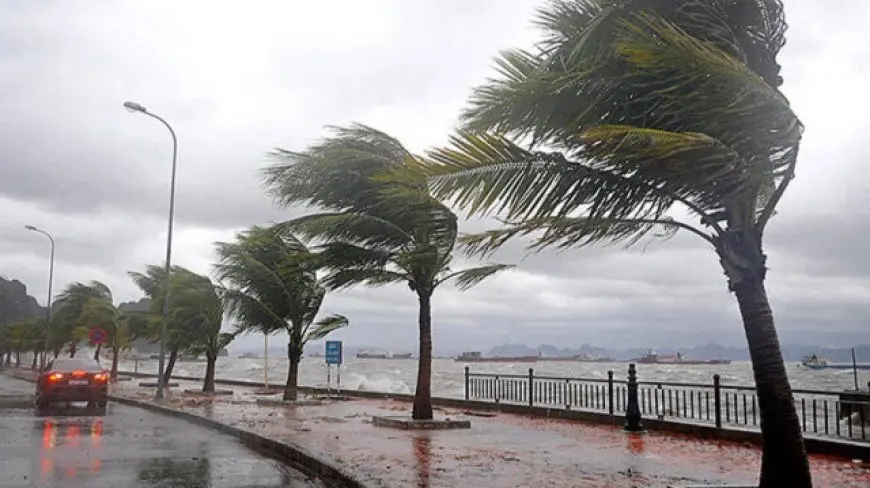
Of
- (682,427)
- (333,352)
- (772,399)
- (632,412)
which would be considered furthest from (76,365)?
(772,399)

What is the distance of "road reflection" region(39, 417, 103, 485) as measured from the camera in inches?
412

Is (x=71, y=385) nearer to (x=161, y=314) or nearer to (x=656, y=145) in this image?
(x=161, y=314)

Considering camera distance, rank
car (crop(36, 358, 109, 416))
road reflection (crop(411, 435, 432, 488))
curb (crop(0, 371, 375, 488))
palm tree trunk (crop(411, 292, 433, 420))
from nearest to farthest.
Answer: road reflection (crop(411, 435, 432, 488)) < curb (crop(0, 371, 375, 488)) < palm tree trunk (crop(411, 292, 433, 420)) < car (crop(36, 358, 109, 416))

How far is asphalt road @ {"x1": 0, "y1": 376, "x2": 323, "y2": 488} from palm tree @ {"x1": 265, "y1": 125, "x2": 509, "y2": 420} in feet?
14.4

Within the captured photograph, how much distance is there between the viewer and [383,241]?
56.0ft

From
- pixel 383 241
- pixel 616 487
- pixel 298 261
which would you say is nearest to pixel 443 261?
pixel 383 241

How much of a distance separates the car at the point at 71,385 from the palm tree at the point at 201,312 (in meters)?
6.78

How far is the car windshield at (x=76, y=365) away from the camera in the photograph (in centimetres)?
2383

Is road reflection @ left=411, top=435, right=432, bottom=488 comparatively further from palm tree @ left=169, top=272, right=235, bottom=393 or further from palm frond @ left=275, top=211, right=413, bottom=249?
palm tree @ left=169, top=272, right=235, bottom=393

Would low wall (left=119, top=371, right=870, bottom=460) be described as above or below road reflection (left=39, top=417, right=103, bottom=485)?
above

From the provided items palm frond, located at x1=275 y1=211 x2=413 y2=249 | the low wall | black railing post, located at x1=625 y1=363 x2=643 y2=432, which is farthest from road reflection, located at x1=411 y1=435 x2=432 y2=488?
the low wall

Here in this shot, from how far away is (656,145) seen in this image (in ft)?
22.5

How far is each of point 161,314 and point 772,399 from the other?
3192 cm

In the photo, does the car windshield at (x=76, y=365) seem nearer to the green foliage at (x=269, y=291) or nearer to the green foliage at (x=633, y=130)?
the green foliage at (x=269, y=291)
